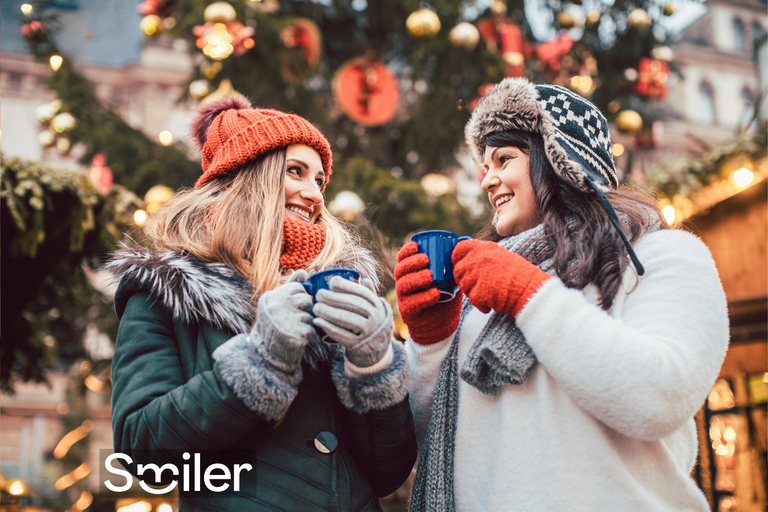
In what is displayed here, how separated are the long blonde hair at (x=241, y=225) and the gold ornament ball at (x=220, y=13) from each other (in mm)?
3361

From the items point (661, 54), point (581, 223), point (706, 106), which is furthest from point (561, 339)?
point (706, 106)

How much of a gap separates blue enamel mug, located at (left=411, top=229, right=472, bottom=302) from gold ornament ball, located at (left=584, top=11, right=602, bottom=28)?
5.29 metres

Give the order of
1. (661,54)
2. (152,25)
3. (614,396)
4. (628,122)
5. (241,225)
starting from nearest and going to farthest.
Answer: (614,396) → (241,225) → (628,122) → (152,25) → (661,54)

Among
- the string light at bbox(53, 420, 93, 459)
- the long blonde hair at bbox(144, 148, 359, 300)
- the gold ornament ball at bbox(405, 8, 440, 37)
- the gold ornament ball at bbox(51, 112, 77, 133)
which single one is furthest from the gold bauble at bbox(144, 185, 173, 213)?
the string light at bbox(53, 420, 93, 459)

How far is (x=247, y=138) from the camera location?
1944 millimetres

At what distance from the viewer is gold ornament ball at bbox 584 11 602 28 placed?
19.8ft

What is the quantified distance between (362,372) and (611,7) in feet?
19.5

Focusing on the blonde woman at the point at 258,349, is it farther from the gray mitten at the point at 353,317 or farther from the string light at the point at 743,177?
the string light at the point at 743,177

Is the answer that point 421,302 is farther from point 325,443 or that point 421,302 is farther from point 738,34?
point 738,34

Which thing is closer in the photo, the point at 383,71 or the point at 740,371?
the point at 740,371

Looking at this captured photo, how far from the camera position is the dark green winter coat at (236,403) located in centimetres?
Answer: 140

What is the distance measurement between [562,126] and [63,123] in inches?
202

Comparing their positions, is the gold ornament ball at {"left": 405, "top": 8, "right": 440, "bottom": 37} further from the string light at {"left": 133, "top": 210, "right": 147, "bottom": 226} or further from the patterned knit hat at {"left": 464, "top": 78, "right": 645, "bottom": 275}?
the patterned knit hat at {"left": 464, "top": 78, "right": 645, "bottom": 275}

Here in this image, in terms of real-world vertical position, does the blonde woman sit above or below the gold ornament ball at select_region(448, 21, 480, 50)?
below
